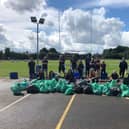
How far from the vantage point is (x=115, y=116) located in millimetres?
14828

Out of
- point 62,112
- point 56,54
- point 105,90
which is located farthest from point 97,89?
point 56,54

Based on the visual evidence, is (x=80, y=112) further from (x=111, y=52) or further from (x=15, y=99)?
(x=111, y=52)

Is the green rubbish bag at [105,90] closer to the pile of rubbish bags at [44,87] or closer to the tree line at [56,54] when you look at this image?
the pile of rubbish bags at [44,87]

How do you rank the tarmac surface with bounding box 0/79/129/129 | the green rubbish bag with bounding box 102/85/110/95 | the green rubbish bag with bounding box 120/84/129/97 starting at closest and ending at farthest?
1. the tarmac surface with bounding box 0/79/129/129
2. the green rubbish bag with bounding box 120/84/129/97
3. the green rubbish bag with bounding box 102/85/110/95

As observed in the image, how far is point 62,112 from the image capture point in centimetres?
1587

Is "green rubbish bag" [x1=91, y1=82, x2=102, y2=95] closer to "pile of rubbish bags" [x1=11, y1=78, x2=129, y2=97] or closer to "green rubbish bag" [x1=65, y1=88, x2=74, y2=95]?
"pile of rubbish bags" [x1=11, y1=78, x2=129, y2=97]

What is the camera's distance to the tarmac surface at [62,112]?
13.0 metres

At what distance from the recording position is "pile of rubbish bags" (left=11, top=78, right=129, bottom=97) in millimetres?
22906

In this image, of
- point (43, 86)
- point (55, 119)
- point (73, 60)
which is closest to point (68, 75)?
point (43, 86)

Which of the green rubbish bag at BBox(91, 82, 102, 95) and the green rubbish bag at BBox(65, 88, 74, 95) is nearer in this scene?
the green rubbish bag at BBox(65, 88, 74, 95)

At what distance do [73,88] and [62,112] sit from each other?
25.8 feet

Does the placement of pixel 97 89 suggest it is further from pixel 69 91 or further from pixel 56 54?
pixel 56 54

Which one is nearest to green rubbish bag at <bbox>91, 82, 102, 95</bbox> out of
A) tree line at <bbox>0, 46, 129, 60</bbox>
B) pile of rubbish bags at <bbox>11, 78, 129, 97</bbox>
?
pile of rubbish bags at <bbox>11, 78, 129, 97</bbox>

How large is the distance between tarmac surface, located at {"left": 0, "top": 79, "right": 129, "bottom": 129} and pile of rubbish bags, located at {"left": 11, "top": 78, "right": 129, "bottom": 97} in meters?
1.05
